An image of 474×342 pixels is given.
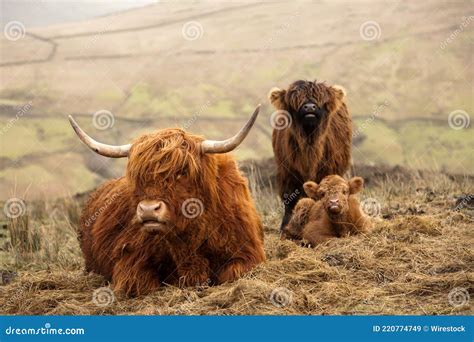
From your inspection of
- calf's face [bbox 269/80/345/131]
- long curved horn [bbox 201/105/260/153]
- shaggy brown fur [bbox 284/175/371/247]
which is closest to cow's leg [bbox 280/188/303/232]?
calf's face [bbox 269/80/345/131]

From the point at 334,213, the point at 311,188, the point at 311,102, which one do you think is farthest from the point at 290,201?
the point at 334,213

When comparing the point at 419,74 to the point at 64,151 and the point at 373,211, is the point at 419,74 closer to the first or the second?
the point at 373,211

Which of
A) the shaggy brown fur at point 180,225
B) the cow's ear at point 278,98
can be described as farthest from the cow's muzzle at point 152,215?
the cow's ear at point 278,98

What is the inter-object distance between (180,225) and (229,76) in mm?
11097

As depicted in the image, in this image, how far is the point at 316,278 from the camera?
5633mm

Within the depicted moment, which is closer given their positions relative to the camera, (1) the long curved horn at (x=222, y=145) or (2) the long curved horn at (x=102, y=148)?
(1) the long curved horn at (x=222, y=145)

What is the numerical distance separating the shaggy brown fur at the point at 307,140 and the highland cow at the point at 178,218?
9.13ft

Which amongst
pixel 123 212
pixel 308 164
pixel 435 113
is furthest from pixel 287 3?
pixel 123 212

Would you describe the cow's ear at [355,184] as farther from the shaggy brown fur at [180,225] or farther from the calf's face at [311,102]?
the shaggy brown fur at [180,225]

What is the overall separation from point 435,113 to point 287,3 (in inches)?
201

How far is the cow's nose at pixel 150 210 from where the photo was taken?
194 inches

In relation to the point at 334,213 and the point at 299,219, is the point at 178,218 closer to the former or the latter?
the point at 334,213

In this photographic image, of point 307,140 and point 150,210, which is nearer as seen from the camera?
point 150,210

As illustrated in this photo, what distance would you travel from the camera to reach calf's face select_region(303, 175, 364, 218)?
7.22 metres
